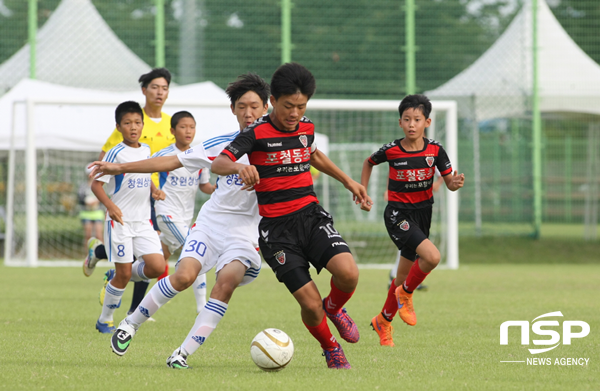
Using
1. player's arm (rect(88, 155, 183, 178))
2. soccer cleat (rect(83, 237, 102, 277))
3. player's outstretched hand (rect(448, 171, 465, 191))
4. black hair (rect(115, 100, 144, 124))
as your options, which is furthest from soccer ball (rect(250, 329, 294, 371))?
soccer cleat (rect(83, 237, 102, 277))

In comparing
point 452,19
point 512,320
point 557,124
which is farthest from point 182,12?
point 512,320

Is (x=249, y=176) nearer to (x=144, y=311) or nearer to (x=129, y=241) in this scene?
(x=144, y=311)

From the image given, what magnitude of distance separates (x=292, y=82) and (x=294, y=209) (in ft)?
2.53

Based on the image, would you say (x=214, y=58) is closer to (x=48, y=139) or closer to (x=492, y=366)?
(x=48, y=139)

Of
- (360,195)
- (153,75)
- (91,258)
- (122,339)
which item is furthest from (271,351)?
(153,75)

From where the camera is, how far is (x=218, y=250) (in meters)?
4.83

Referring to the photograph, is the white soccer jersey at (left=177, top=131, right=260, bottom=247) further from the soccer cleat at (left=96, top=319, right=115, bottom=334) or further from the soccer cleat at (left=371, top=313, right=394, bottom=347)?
the soccer cleat at (left=96, top=319, right=115, bottom=334)

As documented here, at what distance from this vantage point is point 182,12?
1698 cm

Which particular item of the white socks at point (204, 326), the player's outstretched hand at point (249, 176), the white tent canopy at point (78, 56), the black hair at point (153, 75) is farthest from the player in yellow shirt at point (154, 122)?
the white tent canopy at point (78, 56)

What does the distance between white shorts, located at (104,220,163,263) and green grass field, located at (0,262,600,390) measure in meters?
0.66

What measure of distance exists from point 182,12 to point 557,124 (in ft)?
31.7

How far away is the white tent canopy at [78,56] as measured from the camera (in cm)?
1664

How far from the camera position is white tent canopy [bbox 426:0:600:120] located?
16.8 m

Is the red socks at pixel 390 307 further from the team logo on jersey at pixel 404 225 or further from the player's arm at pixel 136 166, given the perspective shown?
the player's arm at pixel 136 166
